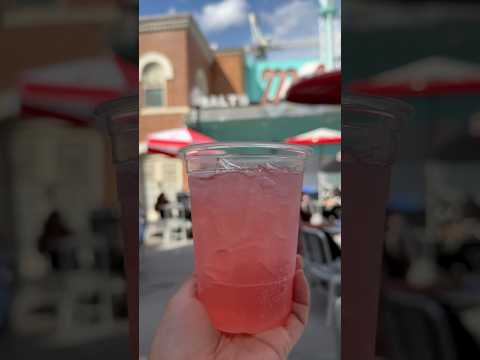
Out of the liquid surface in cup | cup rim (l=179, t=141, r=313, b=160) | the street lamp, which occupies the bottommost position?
the liquid surface in cup

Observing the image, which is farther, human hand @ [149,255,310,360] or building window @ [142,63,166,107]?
building window @ [142,63,166,107]

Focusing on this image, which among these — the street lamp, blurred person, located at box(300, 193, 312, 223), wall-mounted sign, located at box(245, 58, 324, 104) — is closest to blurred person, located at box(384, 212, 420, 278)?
blurred person, located at box(300, 193, 312, 223)

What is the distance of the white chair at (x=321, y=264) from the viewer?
101 inches

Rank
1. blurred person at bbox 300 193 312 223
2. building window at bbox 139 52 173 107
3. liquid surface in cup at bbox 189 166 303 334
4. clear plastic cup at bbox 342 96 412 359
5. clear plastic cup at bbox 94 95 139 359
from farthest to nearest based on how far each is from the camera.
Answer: building window at bbox 139 52 173 107 < blurred person at bbox 300 193 312 223 < clear plastic cup at bbox 342 96 412 359 < clear plastic cup at bbox 94 95 139 359 < liquid surface in cup at bbox 189 166 303 334

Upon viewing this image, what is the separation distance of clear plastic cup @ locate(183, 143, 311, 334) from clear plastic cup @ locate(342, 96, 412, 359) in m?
0.84

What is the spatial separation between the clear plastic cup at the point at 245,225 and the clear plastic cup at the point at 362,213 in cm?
84

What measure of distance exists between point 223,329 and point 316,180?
6.38 meters

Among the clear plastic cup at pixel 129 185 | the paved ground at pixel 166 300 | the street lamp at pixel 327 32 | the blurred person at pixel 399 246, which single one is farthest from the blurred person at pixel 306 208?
the street lamp at pixel 327 32

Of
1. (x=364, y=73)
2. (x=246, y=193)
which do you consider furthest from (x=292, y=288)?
(x=364, y=73)

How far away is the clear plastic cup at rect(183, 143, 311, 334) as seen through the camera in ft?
2.07

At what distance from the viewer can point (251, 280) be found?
64 cm

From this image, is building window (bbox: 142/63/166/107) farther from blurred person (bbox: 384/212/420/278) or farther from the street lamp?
blurred person (bbox: 384/212/420/278)

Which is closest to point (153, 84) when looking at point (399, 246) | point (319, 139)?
point (319, 139)

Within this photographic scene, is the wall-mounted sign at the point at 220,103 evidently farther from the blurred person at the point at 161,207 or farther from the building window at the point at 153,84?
the blurred person at the point at 161,207
